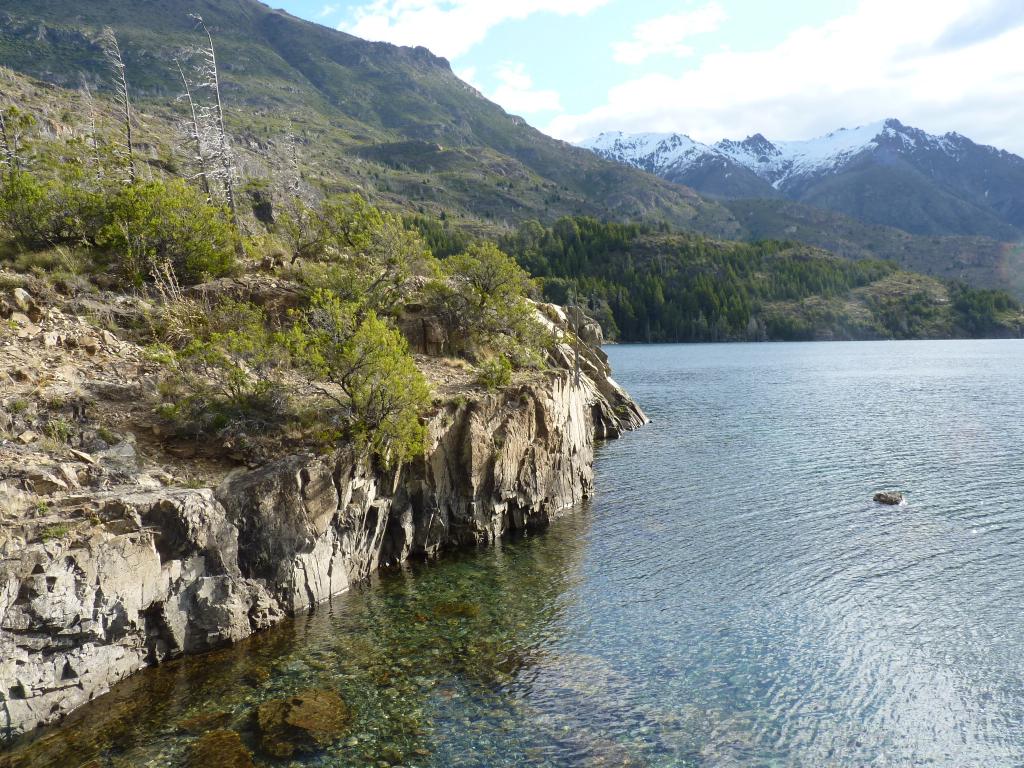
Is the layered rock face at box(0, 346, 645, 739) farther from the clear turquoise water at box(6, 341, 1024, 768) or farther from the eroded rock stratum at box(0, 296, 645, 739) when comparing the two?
the clear turquoise water at box(6, 341, 1024, 768)

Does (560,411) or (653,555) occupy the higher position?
(560,411)

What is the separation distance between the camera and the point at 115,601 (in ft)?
54.2

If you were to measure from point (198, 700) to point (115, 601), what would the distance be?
11.4 ft

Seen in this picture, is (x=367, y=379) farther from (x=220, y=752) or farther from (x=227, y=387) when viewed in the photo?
(x=220, y=752)

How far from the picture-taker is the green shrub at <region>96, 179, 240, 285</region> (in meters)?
29.8

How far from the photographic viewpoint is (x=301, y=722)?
15.2 metres

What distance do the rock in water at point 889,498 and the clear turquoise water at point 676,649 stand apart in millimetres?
656

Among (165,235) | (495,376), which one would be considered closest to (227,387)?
(165,235)

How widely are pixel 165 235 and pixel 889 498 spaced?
40.1 metres

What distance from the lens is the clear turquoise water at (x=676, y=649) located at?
14680 millimetres

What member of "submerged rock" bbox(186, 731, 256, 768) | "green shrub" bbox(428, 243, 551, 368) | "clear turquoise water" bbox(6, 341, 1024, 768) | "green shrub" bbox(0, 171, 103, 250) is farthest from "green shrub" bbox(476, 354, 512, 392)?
"green shrub" bbox(0, 171, 103, 250)

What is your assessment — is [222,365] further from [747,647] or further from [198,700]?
[747,647]

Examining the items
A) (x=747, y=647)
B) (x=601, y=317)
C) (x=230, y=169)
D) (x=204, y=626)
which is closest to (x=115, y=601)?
(x=204, y=626)

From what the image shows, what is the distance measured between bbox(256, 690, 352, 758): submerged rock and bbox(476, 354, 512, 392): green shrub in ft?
55.5
